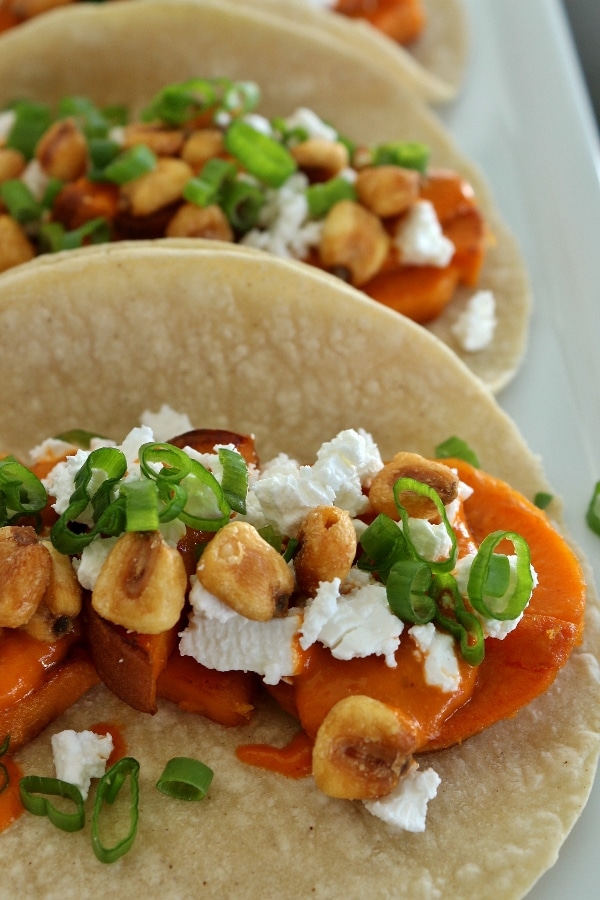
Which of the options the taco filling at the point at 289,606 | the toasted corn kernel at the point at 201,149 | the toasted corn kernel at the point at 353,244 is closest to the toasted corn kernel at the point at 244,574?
the taco filling at the point at 289,606

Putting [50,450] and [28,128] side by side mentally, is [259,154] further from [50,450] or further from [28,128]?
[50,450]

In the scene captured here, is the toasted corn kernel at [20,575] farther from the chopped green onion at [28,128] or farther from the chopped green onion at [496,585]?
the chopped green onion at [28,128]

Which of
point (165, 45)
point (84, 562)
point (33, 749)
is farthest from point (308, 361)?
point (165, 45)

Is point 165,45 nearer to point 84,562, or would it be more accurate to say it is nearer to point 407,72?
point 407,72

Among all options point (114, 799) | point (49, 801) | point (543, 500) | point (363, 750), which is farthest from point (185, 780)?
point (543, 500)

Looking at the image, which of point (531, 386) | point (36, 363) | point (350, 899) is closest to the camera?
point (350, 899)

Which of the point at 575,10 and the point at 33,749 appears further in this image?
the point at 575,10

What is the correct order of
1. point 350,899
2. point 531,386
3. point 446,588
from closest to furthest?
1. point 350,899
2. point 446,588
3. point 531,386
